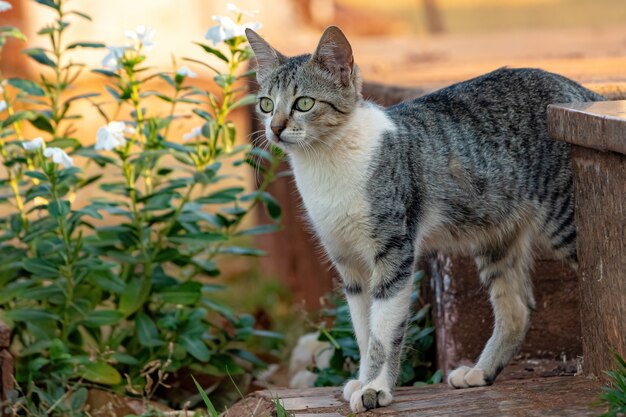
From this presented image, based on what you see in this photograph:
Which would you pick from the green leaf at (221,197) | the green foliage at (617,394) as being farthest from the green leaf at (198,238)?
the green foliage at (617,394)

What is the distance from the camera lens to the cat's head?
351cm

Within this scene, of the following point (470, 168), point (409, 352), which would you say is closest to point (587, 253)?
point (470, 168)

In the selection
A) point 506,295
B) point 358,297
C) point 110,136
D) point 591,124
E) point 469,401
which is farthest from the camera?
point 110,136

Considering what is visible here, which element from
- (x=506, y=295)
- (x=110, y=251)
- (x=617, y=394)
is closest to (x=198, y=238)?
(x=110, y=251)

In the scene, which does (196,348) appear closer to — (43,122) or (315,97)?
(43,122)

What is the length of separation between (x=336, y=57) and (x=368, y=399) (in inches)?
45.1

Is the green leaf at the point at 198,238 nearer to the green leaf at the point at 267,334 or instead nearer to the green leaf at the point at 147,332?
the green leaf at the point at 147,332

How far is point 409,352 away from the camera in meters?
4.48

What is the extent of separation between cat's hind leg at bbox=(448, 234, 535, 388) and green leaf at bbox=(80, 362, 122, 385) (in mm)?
1453

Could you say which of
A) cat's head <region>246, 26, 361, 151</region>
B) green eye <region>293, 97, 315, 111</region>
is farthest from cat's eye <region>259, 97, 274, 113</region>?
green eye <region>293, 97, 315, 111</region>

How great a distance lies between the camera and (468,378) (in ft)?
12.0

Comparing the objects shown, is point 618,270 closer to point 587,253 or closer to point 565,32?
point 587,253

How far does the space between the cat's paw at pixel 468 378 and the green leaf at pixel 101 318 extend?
1.46 metres

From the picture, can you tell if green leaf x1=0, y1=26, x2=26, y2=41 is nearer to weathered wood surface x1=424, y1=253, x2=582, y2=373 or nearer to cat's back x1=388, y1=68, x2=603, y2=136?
cat's back x1=388, y1=68, x2=603, y2=136
